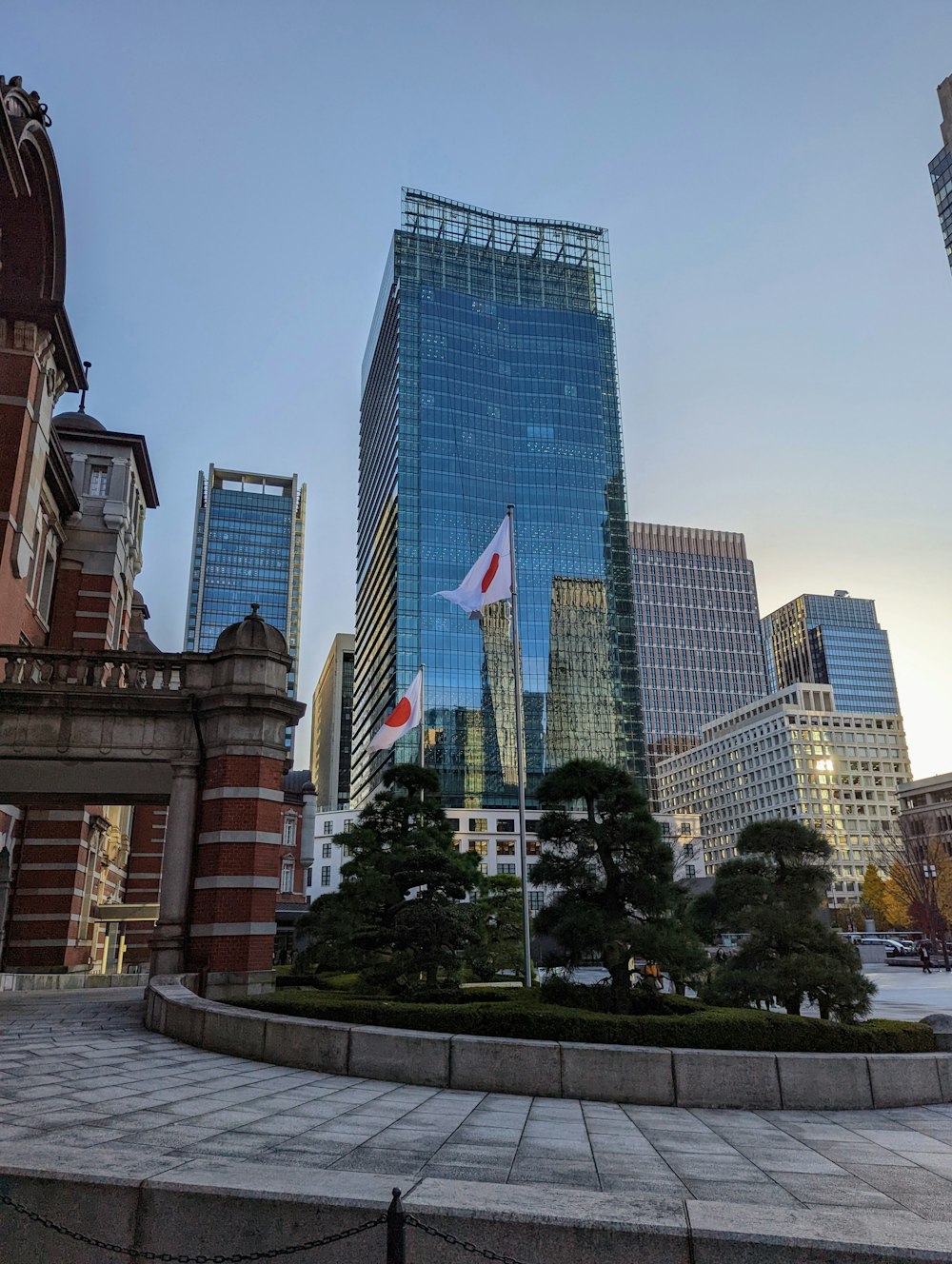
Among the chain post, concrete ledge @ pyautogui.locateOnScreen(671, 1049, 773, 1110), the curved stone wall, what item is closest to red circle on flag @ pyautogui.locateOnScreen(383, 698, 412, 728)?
the curved stone wall

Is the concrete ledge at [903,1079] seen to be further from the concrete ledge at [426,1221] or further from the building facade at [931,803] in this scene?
the building facade at [931,803]

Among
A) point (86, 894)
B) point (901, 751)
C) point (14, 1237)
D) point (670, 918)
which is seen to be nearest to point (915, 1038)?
point (670, 918)

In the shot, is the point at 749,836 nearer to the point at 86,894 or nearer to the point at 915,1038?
the point at 915,1038

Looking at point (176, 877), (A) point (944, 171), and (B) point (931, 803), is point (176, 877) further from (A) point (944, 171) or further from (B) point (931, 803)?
(A) point (944, 171)

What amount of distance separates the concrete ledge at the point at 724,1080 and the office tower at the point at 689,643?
169330mm

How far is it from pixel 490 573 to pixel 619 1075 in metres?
13.4

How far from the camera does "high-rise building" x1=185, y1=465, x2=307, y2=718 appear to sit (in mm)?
183750

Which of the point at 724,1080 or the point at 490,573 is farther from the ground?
the point at 490,573

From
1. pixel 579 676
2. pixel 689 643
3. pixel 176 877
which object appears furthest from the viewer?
pixel 689 643

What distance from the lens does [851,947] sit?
1438 cm

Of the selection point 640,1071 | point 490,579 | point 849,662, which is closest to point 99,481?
point 490,579

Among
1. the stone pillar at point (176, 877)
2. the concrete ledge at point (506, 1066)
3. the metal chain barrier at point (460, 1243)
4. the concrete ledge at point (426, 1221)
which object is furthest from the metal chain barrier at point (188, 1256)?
the stone pillar at point (176, 877)

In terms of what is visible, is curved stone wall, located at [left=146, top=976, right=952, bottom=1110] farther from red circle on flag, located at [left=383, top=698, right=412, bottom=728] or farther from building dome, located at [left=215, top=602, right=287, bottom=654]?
red circle on flag, located at [left=383, top=698, right=412, bottom=728]

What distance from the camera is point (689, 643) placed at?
7224 inches
